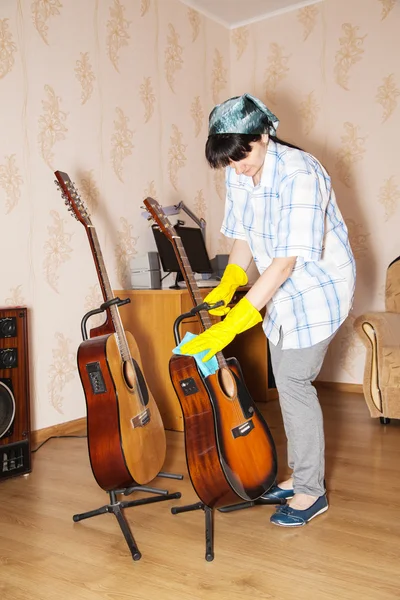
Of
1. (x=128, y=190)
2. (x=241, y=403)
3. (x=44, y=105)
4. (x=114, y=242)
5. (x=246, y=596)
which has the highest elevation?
(x=44, y=105)

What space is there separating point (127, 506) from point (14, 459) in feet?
2.07

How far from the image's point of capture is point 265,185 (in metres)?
1.78

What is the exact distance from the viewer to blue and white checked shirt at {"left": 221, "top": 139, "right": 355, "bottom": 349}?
1.66 m

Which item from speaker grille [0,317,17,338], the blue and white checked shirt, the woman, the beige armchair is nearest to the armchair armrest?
the beige armchair

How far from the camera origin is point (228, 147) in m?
1.67

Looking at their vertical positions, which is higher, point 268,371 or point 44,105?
point 44,105

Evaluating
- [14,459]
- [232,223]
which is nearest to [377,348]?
[232,223]

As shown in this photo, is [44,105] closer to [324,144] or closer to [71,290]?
[71,290]

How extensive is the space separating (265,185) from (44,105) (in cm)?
156

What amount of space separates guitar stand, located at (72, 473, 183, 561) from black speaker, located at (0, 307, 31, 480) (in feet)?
1.62

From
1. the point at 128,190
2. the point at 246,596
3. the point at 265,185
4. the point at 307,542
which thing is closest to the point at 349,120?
the point at 128,190

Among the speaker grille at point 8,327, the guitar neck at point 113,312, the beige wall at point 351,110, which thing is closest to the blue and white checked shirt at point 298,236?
the guitar neck at point 113,312

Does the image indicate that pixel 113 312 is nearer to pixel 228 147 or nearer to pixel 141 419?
pixel 141 419

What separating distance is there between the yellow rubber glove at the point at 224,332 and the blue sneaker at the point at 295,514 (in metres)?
0.61
